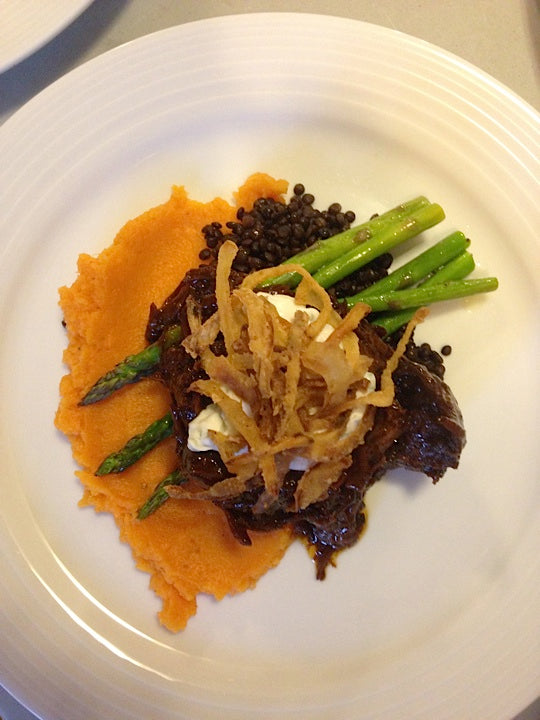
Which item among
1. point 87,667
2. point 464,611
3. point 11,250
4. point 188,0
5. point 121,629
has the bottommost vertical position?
point 87,667

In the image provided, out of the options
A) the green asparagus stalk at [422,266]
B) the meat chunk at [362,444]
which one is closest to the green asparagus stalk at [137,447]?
the meat chunk at [362,444]

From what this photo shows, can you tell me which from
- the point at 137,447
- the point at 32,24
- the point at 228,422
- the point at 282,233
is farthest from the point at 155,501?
the point at 32,24

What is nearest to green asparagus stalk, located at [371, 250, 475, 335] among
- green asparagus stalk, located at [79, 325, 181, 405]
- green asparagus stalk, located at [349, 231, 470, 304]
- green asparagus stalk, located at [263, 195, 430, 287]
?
green asparagus stalk, located at [349, 231, 470, 304]

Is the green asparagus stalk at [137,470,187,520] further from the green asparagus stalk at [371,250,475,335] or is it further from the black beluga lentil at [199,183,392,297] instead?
the green asparagus stalk at [371,250,475,335]

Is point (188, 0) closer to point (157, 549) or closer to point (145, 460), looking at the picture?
point (145, 460)

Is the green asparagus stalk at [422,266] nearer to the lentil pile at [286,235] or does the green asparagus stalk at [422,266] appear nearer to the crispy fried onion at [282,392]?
the lentil pile at [286,235]

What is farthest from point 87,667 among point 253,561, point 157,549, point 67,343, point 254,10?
point 254,10

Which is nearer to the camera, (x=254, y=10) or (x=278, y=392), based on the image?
(x=278, y=392)
